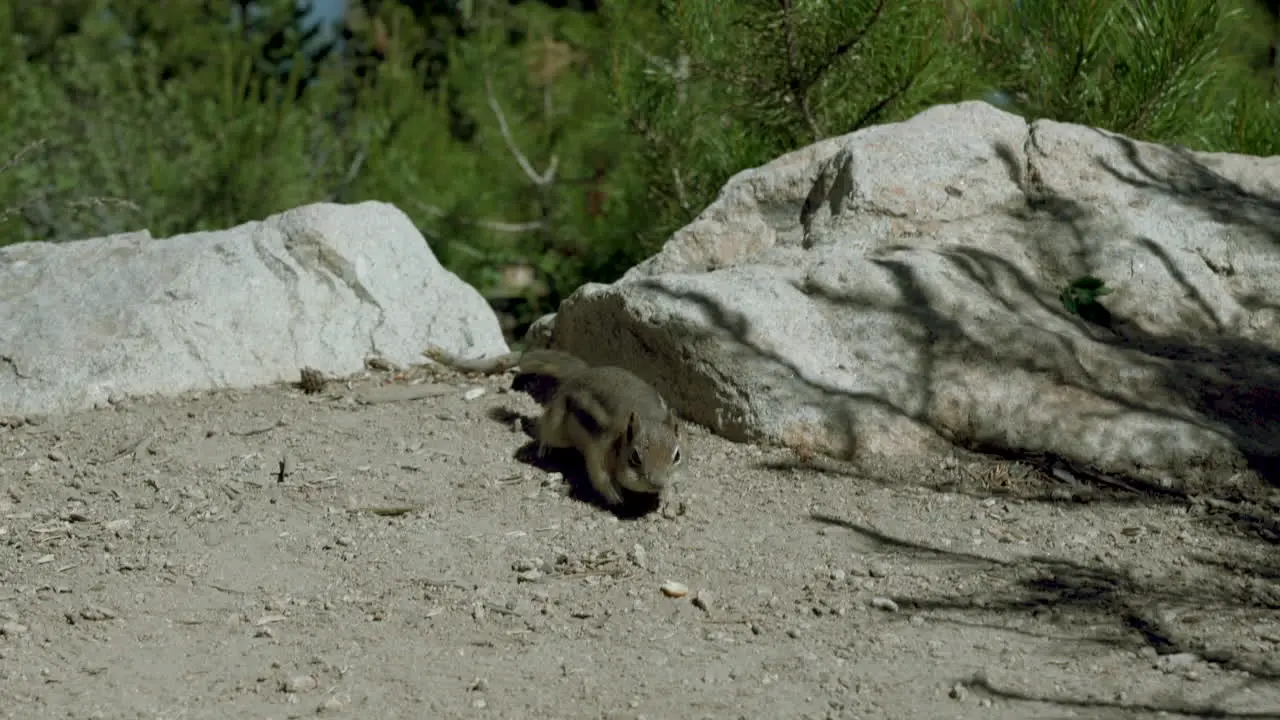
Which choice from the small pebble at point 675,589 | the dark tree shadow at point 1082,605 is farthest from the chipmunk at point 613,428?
the dark tree shadow at point 1082,605

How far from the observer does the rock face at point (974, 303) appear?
436 cm

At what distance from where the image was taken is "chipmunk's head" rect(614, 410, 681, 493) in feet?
13.3

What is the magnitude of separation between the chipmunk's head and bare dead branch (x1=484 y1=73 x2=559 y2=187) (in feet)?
14.6

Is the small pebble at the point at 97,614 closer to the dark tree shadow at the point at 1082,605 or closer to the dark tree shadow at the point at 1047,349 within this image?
the dark tree shadow at the point at 1047,349

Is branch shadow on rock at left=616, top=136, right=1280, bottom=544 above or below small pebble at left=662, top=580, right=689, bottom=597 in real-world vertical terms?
above

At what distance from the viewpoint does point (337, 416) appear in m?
4.98

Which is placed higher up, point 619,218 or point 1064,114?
point 1064,114

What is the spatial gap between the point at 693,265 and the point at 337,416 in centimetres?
130

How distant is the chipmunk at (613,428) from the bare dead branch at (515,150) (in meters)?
3.77

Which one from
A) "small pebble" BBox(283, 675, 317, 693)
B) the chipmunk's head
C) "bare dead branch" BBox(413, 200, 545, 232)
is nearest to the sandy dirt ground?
"small pebble" BBox(283, 675, 317, 693)

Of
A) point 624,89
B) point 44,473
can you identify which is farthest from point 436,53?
point 44,473

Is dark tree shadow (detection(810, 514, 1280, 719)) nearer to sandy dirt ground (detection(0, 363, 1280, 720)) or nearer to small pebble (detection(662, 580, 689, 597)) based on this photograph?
sandy dirt ground (detection(0, 363, 1280, 720))

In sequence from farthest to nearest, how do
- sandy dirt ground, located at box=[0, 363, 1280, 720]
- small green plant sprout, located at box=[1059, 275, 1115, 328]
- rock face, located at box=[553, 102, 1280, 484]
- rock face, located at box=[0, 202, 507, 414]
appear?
rock face, located at box=[0, 202, 507, 414] → small green plant sprout, located at box=[1059, 275, 1115, 328] → rock face, located at box=[553, 102, 1280, 484] → sandy dirt ground, located at box=[0, 363, 1280, 720]

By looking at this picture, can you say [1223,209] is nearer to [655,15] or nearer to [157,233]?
[655,15]
